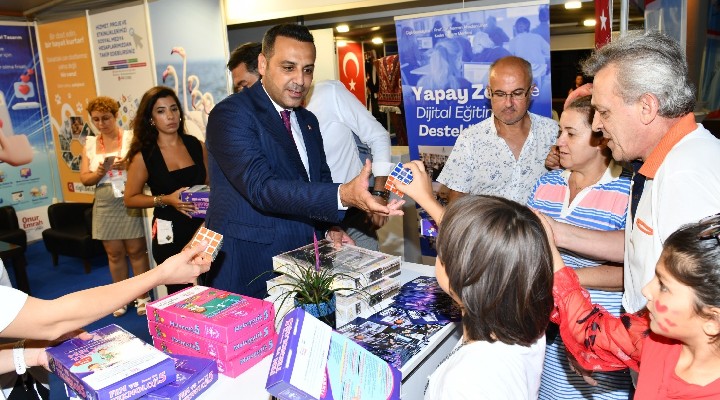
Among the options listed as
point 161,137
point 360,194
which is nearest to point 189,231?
point 161,137

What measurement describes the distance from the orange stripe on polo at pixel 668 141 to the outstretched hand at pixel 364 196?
0.92 meters

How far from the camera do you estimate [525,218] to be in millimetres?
1318

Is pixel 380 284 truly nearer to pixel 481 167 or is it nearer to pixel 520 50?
pixel 481 167

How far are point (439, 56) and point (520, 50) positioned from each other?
0.66m

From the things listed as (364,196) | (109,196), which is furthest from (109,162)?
(364,196)

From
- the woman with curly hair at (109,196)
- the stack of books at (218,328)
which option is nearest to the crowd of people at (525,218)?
the stack of books at (218,328)

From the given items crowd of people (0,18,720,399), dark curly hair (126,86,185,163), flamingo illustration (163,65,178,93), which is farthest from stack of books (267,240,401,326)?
flamingo illustration (163,65,178,93)

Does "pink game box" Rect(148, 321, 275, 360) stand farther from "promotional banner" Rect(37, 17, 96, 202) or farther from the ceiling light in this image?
"promotional banner" Rect(37, 17, 96, 202)

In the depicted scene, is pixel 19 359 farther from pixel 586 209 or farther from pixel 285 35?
pixel 586 209

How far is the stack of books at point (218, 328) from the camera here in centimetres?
170

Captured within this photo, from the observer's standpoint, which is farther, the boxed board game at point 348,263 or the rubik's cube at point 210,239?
the boxed board game at point 348,263

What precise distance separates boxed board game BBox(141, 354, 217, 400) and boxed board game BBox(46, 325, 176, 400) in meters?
0.02

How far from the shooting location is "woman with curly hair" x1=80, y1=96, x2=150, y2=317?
4746 mm

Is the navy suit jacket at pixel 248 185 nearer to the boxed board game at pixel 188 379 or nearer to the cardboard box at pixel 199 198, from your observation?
the cardboard box at pixel 199 198
